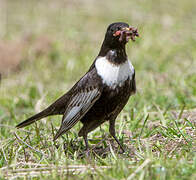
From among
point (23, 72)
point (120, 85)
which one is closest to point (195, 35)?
point (23, 72)

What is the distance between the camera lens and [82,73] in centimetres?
738

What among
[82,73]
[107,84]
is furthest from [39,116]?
[82,73]

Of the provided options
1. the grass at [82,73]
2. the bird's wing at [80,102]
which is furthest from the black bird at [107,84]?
the grass at [82,73]

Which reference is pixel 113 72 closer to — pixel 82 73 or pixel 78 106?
pixel 78 106

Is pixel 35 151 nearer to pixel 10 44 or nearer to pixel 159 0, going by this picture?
pixel 10 44

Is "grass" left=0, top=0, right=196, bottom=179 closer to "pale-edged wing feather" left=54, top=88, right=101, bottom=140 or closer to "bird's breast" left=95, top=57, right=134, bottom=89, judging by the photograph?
"pale-edged wing feather" left=54, top=88, right=101, bottom=140

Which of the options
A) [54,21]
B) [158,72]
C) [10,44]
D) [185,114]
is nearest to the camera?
[185,114]

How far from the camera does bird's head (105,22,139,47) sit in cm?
372

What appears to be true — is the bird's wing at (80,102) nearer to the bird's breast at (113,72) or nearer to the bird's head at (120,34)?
the bird's breast at (113,72)

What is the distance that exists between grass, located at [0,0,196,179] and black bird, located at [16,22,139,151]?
364mm

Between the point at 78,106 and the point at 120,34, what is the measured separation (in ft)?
2.70

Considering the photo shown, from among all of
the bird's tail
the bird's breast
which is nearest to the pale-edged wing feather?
the bird's breast

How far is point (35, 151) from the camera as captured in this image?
13.2ft

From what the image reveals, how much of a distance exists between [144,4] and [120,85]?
8.15 meters
